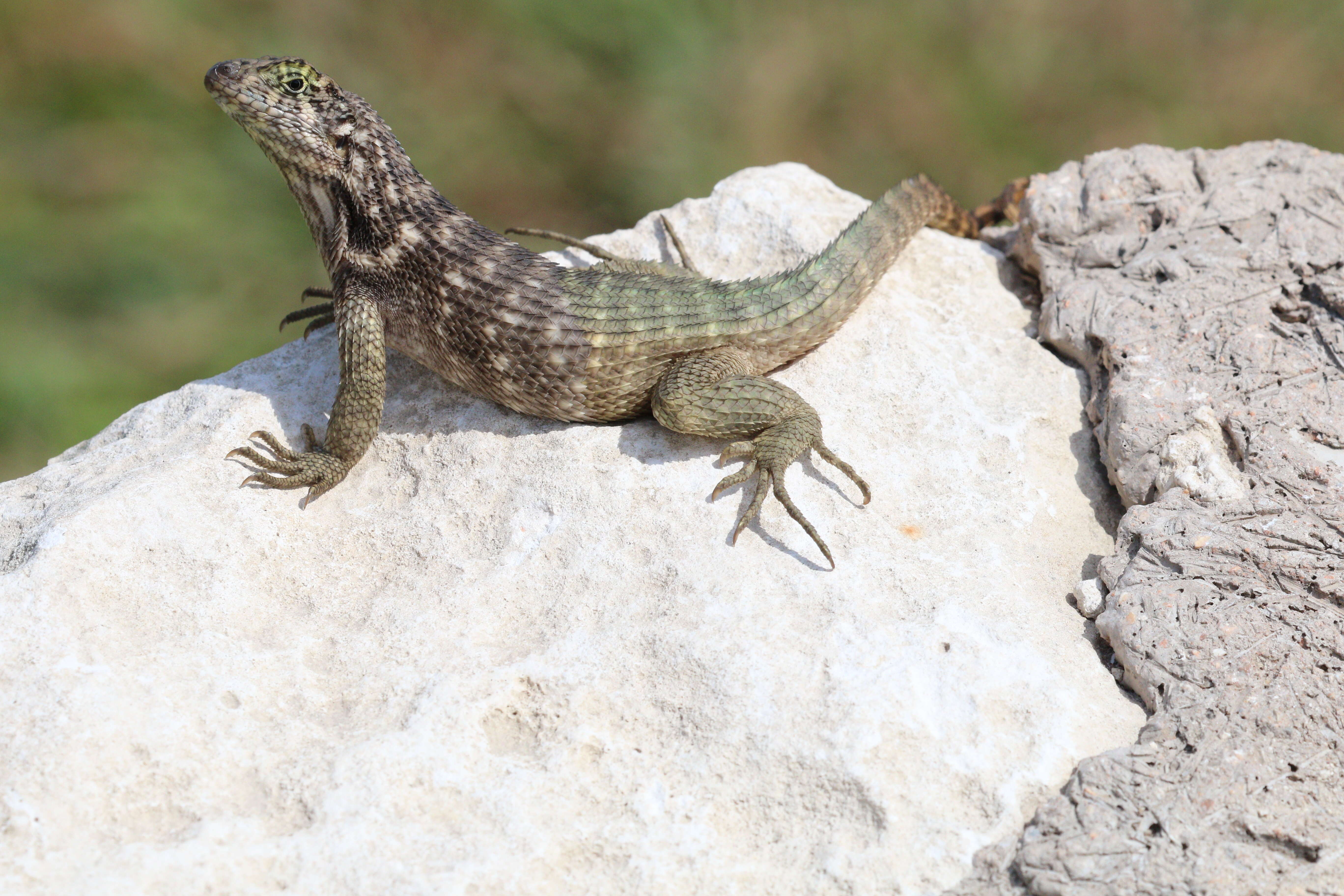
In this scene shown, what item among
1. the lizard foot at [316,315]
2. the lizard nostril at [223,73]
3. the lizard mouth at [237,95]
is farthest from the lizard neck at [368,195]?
the lizard foot at [316,315]

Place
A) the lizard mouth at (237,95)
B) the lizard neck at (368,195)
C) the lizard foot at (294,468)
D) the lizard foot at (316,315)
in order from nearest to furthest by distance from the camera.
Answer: the lizard foot at (294,468) < the lizard mouth at (237,95) < the lizard neck at (368,195) < the lizard foot at (316,315)

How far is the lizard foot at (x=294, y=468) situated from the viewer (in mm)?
3953

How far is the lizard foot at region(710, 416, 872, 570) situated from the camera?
11.8 ft

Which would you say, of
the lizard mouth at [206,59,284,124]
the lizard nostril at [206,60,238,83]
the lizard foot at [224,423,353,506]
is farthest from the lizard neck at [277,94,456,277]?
the lizard foot at [224,423,353,506]

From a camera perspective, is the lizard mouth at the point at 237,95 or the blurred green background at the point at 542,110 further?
the blurred green background at the point at 542,110

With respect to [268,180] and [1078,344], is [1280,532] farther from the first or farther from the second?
[268,180]

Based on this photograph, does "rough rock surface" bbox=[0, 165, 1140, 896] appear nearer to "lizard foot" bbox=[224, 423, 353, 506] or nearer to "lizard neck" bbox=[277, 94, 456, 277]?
"lizard foot" bbox=[224, 423, 353, 506]

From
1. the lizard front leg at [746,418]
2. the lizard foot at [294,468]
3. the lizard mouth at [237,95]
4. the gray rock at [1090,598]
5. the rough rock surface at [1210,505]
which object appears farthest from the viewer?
the lizard mouth at [237,95]

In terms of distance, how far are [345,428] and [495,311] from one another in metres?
0.72

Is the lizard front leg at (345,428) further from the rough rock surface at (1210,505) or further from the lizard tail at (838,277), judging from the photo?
the rough rock surface at (1210,505)

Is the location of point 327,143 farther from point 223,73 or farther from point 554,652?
point 554,652

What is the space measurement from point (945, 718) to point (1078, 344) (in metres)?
1.91

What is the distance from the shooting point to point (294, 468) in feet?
13.1

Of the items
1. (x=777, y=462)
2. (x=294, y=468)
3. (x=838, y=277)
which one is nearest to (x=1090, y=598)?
(x=777, y=462)
